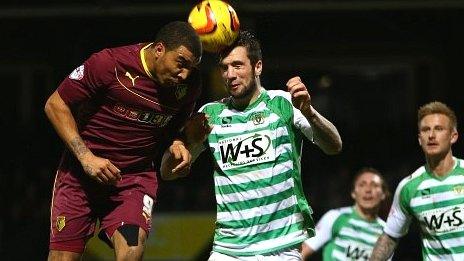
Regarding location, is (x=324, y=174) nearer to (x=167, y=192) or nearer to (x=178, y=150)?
(x=167, y=192)

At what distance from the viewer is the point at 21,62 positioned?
47.0ft

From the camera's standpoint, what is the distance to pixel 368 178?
9.13 metres

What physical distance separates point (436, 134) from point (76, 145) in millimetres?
2490

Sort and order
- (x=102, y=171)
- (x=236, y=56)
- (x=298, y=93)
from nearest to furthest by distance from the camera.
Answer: (x=298, y=93), (x=102, y=171), (x=236, y=56)

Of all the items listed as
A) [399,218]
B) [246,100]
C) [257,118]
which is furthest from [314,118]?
[399,218]

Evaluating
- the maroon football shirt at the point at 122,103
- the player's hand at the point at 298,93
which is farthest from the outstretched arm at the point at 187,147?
the player's hand at the point at 298,93

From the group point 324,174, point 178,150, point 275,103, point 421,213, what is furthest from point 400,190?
point 324,174

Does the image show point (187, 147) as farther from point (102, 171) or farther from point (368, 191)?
point (368, 191)

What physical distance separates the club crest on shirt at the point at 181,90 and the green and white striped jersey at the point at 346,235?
295cm

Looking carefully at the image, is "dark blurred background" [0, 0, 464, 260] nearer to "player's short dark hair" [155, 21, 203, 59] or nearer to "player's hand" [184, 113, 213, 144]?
"player's hand" [184, 113, 213, 144]

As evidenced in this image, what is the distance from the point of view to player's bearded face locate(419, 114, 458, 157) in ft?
23.5

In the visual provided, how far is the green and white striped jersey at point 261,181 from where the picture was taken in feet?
20.6

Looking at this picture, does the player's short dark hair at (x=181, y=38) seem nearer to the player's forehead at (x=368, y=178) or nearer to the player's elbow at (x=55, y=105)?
the player's elbow at (x=55, y=105)

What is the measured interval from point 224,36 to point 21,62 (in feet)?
27.4
